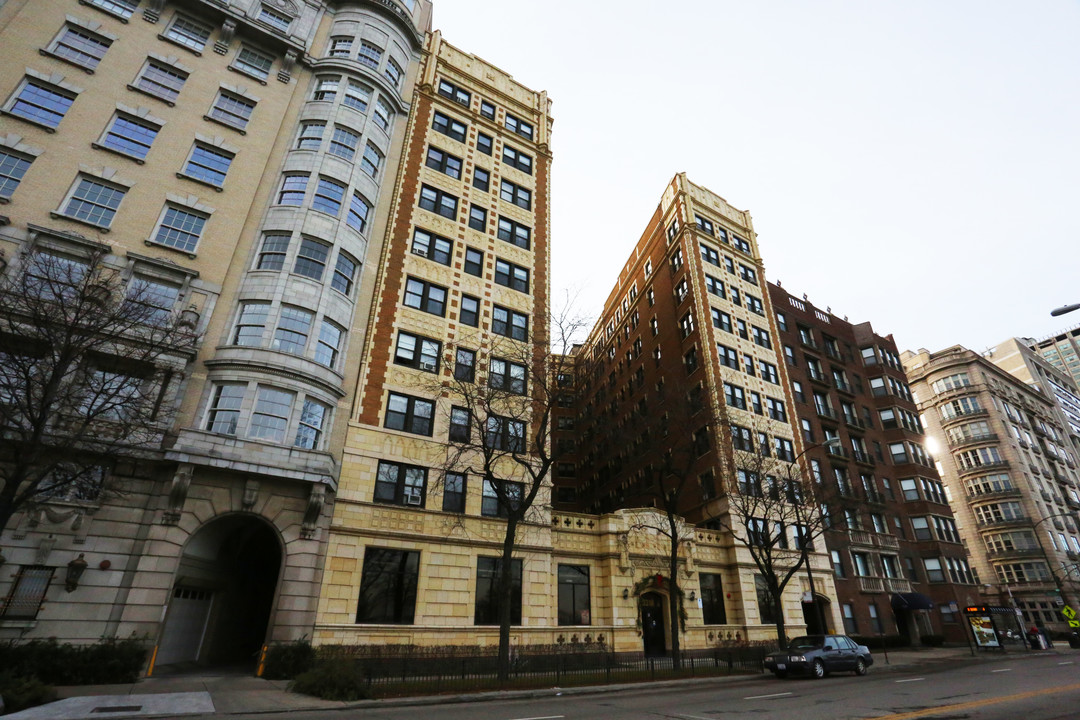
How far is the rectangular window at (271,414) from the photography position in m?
21.4

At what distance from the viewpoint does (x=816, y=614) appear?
118 ft

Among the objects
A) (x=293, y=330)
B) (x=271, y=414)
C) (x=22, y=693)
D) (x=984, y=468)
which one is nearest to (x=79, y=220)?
(x=293, y=330)

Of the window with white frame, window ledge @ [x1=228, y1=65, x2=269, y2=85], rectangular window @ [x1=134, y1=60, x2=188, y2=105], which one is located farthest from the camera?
window ledge @ [x1=228, y1=65, x2=269, y2=85]

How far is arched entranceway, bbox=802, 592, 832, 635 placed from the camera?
35.5 metres

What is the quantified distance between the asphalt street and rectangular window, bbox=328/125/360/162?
2623 centimetres

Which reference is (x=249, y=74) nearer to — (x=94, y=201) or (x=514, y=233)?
(x=94, y=201)

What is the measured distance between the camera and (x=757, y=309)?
46.8 m

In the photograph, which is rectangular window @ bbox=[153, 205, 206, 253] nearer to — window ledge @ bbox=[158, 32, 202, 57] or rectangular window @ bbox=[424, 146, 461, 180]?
window ledge @ bbox=[158, 32, 202, 57]

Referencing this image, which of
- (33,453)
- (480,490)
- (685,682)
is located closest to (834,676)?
(685,682)

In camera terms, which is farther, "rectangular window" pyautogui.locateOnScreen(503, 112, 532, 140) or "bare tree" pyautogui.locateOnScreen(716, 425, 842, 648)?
"rectangular window" pyautogui.locateOnScreen(503, 112, 532, 140)

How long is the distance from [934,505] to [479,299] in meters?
43.9

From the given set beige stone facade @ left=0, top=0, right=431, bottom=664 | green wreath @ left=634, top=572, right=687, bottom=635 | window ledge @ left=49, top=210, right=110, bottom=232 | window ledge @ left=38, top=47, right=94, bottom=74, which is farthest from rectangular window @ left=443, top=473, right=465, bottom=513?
window ledge @ left=38, top=47, right=94, bottom=74

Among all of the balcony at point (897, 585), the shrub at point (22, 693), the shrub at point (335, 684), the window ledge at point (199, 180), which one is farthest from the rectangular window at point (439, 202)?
the balcony at point (897, 585)

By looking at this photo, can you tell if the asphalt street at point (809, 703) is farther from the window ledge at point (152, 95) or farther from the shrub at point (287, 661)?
the window ledge at point (152, 95)
